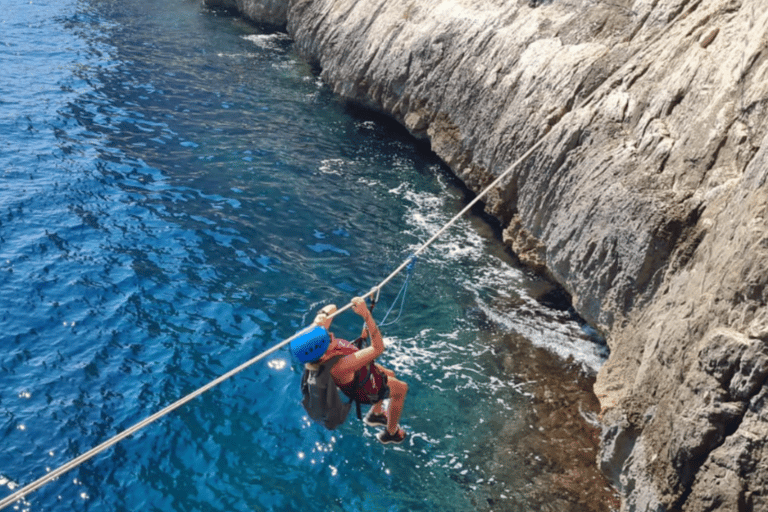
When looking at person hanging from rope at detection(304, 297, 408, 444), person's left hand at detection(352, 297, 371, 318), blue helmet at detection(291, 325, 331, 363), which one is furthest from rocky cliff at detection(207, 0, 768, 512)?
blue helmet at detection(291, 325, 331, 363)

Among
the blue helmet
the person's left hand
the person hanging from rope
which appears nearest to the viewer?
the blue helmet

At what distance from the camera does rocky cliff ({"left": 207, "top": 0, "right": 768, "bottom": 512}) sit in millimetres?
8969

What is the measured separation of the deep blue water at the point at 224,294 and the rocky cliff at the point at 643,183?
6.32ft

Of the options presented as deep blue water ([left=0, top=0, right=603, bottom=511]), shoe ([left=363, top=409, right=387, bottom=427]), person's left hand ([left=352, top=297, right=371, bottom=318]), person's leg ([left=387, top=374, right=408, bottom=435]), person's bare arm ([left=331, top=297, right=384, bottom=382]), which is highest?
person's left hand ([left=352, top=297, right=371, bottom=318])

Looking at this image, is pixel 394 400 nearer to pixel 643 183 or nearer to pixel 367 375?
pixel 367 375

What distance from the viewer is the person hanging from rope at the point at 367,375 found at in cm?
968

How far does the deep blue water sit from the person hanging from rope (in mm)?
1251

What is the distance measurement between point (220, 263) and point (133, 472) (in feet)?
21.1

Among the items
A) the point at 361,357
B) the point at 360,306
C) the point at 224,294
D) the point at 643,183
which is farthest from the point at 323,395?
the point at 643,183

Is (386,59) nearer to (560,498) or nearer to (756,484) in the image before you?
(560,498)

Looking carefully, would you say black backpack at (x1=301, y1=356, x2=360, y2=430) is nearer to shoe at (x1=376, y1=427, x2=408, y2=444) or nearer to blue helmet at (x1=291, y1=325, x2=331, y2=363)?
blue helmet at (x1=291, y1=325, x2=331, y2=363)

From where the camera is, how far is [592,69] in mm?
16516

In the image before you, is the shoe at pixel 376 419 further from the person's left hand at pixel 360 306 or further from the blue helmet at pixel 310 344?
the person's left hand at pixel 360 306

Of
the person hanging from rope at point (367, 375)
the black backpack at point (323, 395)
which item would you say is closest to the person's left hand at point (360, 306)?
the person hanging from rope at point (367, 375)
